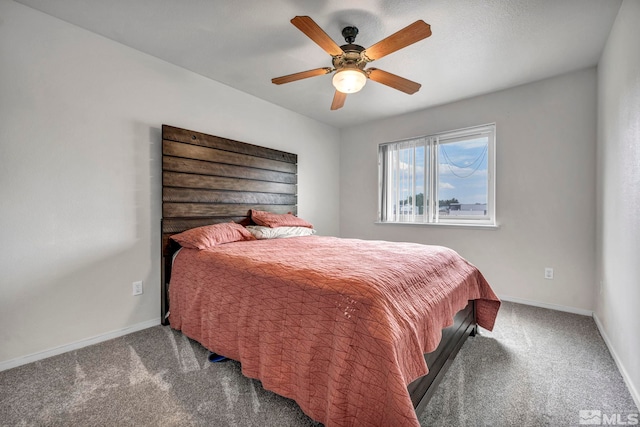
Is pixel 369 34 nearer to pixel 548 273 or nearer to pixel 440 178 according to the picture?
pixel 440 178

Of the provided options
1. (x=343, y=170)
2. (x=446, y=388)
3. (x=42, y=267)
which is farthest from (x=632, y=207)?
(x=42, y=267)

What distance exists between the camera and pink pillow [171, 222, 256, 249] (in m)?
2.33

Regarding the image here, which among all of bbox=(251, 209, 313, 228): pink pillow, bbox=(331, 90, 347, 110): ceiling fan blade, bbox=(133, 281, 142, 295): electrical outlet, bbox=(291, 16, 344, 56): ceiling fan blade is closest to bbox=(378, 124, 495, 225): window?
bbox=(251, 209, 313, 228): pink pillow

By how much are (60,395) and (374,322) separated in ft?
5.99

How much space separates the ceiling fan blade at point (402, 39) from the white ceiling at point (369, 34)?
269mm

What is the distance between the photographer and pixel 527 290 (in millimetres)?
3020

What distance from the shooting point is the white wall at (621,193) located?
62.4 inches

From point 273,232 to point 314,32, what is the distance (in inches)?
73.6

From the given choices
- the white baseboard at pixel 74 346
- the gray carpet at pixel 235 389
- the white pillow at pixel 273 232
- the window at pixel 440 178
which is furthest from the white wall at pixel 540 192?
the white baseboard at pixel 74 346

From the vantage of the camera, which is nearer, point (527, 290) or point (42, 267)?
point (42, 267)

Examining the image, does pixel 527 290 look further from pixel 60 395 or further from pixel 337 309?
pixel 60 395

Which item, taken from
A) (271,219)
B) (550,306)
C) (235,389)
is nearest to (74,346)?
(235,389)

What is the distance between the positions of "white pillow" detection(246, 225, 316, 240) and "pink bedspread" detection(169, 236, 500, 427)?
2.29ft

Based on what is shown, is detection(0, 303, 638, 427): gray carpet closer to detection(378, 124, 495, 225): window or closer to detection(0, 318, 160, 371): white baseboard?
detection(0, 318, 160, 371): white baseboard
